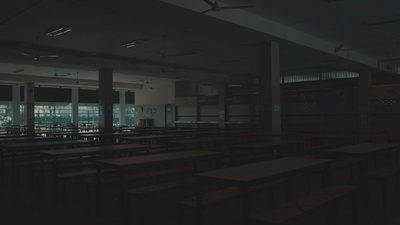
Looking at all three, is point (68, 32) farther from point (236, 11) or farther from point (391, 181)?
point (391, 181)

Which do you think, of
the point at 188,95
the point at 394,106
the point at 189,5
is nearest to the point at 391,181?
the point at 189,5

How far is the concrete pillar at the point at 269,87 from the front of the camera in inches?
287

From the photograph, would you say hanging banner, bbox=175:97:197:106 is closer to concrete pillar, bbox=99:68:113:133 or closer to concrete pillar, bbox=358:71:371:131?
concrete pillar, bbox=99:68:113:133

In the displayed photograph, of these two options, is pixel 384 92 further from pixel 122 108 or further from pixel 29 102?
pixel 122 108

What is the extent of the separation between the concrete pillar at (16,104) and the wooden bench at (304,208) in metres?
16.9

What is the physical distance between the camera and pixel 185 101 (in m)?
15.7

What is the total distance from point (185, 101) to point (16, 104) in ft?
27.2

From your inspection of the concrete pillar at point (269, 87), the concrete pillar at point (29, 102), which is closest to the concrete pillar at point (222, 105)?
the concrete pillar at point (269, 87)

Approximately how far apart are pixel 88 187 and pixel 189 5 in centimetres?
277

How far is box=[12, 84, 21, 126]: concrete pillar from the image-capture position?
17.0 metres

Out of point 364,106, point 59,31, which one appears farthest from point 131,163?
point 364,106

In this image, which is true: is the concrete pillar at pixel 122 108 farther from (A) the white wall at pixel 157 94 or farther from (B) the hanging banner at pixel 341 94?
(B) the hanging banner at pixel 341 94

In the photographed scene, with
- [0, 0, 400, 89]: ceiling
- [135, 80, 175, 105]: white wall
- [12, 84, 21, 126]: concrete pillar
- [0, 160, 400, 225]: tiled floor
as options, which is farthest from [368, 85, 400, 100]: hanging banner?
[12, 84, 21, 126]: concrete pillar

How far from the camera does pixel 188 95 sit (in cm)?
1638
